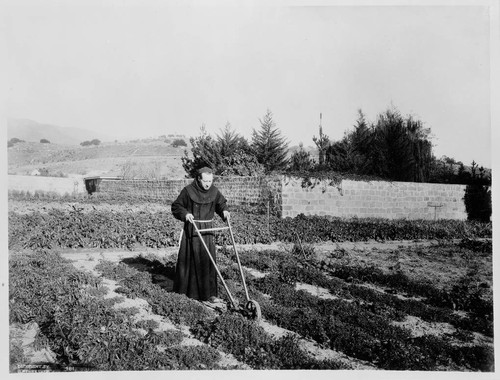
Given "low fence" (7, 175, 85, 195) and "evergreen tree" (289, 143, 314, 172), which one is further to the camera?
"evergreen tree" (289, 143, 314, 172)

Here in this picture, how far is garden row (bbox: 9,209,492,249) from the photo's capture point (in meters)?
8.74

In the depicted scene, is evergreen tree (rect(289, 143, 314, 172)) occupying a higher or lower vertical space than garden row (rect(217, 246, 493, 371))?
higher

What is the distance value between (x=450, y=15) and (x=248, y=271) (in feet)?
16.9

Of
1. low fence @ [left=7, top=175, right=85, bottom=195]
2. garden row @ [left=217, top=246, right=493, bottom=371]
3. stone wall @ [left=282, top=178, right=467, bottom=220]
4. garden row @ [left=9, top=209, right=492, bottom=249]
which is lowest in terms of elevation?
garden row @ [left=217, top=246, right=493, bottom=371]

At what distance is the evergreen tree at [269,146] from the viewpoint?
745 inches

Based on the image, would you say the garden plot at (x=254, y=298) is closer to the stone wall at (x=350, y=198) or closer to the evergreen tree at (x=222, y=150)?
the stone wall at (x=350, y=198)

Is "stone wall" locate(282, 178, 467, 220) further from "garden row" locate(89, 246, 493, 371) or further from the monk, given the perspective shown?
the monk

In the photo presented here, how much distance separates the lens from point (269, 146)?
19266 millimetres

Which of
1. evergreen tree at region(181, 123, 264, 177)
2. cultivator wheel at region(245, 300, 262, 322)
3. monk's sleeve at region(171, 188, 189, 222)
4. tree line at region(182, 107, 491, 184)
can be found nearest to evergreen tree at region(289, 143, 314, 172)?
tree line at region(182, 107, 491, 184)

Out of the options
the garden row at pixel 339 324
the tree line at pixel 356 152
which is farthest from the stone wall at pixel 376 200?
the garden row at pixel 339 324

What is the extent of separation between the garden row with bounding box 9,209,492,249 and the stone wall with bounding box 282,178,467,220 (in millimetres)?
544

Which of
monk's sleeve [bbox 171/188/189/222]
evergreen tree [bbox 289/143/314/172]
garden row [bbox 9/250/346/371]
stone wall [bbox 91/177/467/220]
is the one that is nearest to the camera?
garden row [bbox 9/250/346/371]

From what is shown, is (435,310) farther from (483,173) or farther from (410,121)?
(410,121)

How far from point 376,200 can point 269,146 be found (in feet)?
21.9
